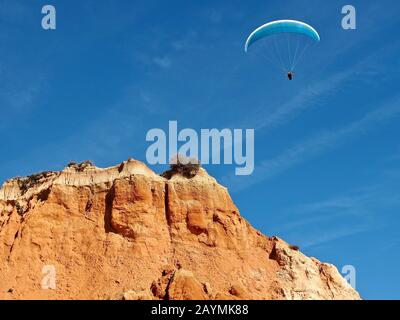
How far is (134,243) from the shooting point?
94750 mm

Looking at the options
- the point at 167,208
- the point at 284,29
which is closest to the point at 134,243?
the point at 167,208

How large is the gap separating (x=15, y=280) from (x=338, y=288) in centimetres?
2983

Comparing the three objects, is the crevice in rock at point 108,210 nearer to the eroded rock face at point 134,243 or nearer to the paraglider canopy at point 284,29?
the eroded rock face at point 134,243

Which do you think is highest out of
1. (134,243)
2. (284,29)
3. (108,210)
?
(284,29)

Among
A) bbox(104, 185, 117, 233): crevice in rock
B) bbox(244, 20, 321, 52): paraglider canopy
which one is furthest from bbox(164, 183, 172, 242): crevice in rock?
bbox(244, 20, 321, 52): paraglider canopy

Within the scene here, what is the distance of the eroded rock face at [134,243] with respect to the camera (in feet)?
302

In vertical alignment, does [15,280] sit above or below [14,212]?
below

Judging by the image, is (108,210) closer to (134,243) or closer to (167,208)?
(134,243)
